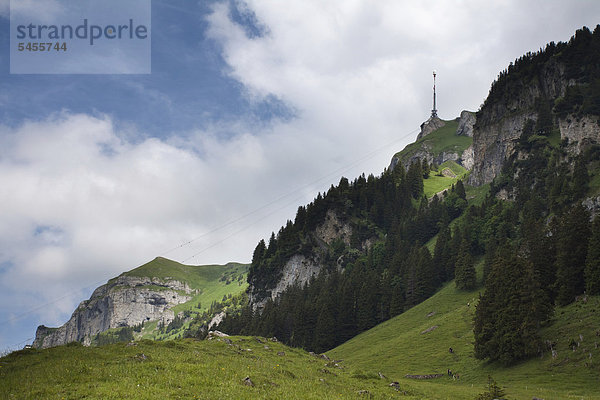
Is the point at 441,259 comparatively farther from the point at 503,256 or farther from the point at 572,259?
the point at 572,259

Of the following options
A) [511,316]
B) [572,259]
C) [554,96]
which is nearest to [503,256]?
[572,259]

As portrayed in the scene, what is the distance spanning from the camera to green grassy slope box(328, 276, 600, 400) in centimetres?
4212

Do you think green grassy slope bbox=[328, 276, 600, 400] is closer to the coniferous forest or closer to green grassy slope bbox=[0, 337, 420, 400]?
the coniferous forest

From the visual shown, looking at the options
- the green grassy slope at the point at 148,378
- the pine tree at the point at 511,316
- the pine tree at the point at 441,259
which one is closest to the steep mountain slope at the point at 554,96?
the pine tree at the point at 441,259

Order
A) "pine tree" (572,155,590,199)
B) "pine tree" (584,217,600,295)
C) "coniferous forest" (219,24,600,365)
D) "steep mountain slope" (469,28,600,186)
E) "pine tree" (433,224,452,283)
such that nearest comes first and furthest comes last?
"pine tree" (584,217,600,295)
"coniferous forest" (219,24,600,365)
"pine tree" (572,155,590,199)
"pine tree" (433,224,452,283)
"steep mountain slope" (469,28,600,186)

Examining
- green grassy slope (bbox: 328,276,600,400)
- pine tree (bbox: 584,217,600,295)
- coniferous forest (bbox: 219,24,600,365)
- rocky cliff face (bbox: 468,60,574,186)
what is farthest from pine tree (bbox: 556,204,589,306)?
rocky cliff face (bbox: 468,60,574,186)

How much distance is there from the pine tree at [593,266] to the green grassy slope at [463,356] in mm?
1965

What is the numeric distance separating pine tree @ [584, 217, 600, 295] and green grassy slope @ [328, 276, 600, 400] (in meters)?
1.96

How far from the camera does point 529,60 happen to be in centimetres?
18750

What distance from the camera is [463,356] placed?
219 ft

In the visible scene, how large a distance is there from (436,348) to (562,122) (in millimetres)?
122545

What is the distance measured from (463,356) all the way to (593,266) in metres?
24.7

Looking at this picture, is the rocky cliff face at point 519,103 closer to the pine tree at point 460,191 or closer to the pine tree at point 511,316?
the pine tree at point 460,191

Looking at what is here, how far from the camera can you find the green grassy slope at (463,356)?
138ft
